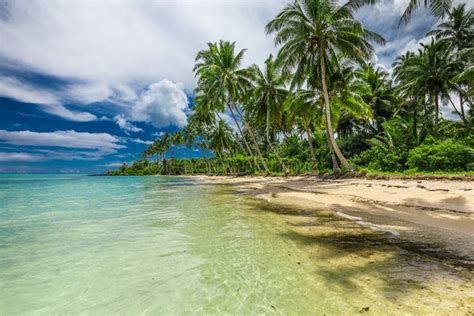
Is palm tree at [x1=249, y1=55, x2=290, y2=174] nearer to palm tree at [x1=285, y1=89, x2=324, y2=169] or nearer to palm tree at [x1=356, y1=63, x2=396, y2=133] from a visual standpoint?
palm tree at [x1=285, y1=89, x2=324, y2=169]

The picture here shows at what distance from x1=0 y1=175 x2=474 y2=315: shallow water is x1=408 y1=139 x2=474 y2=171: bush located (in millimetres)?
10732

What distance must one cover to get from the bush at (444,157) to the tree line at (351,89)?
4 cm

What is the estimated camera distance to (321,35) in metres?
16.7

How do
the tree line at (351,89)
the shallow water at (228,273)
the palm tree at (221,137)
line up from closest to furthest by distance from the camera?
the shallow water at (228,273), the tree line at (351,89), the palm tree at (221,137)

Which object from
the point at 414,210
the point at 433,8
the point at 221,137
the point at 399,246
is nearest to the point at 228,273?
the point at 399,246

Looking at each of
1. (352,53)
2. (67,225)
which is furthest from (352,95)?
(67,225)

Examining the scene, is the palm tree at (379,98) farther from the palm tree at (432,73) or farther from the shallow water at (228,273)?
the shallow water at (228,273)

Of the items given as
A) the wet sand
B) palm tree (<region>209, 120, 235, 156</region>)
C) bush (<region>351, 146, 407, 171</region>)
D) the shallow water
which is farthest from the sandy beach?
palm tree (<region>209, 120, 235, 156</region>)

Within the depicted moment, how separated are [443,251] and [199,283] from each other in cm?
368

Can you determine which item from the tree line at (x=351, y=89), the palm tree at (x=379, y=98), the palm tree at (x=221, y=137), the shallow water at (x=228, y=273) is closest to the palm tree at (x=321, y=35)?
the tree line at (x=351, y=89)

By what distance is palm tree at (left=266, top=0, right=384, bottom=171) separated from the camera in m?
16.0

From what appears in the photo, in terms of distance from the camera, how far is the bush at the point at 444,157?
1262cm

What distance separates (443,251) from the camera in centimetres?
387

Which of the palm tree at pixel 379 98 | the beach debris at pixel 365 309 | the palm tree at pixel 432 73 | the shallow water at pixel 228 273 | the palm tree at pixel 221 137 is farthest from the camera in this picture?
the palm tree at pixel 221 137
